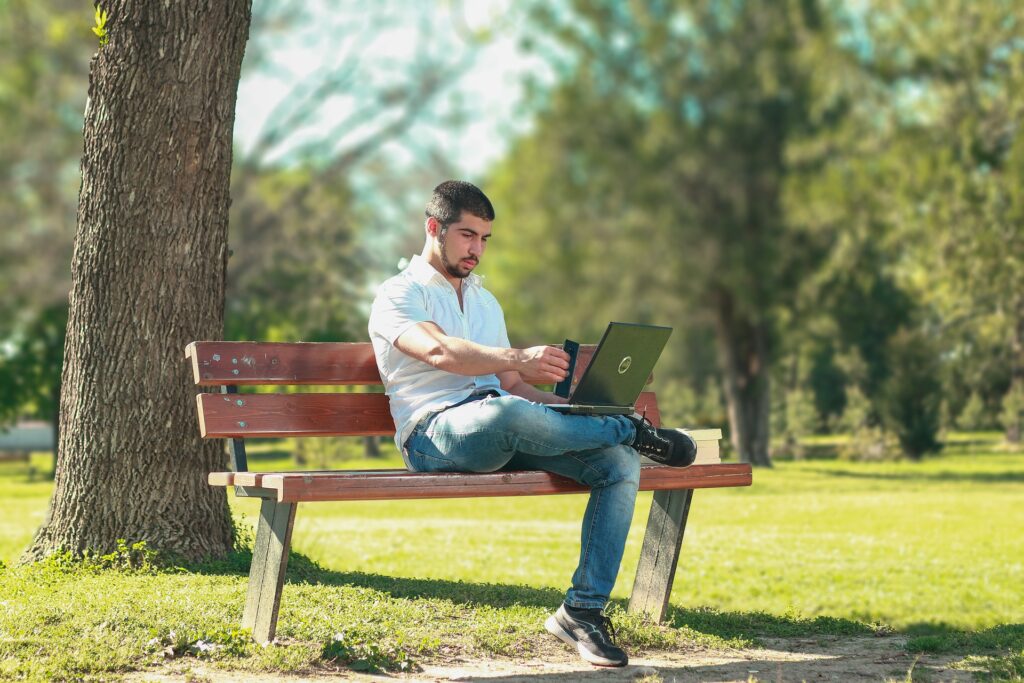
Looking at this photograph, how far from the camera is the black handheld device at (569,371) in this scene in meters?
5.03

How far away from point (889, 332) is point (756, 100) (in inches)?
422

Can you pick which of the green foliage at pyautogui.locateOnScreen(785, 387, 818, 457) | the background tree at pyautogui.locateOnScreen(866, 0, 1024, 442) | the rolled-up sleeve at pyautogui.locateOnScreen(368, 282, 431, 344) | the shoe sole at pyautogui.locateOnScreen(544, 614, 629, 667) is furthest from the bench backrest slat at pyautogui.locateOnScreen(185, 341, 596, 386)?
the green foliage at pyautogui.locateOnScreen(785, 387, 818, 457)

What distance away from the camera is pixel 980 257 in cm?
2700

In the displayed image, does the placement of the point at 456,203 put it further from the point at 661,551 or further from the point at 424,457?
the point at 661,551

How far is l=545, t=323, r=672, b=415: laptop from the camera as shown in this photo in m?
4.83

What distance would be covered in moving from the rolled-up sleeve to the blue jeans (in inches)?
15.0

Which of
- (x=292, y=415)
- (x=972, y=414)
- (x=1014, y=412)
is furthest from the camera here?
(x=972, y=414)

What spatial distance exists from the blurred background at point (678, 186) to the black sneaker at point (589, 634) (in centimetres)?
2348

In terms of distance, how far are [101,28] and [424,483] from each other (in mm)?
3395

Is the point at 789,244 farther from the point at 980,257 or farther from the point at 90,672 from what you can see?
the point at 90,672

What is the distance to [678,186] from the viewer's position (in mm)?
30422

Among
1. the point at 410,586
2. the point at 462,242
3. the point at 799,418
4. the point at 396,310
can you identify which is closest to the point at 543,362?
the point at 396,310

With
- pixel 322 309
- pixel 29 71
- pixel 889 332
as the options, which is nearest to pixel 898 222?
pixel 889 332

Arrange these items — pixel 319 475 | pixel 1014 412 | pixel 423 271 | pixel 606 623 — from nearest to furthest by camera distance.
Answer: pixel 319 475, pixel 606 623, pixel 423 271, pixel 1014 412
